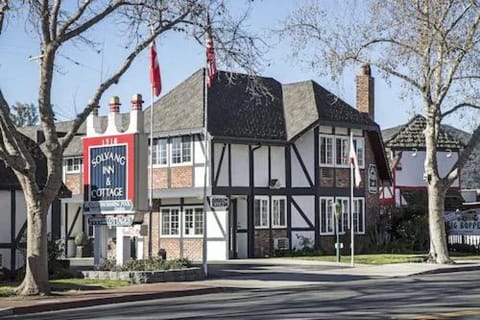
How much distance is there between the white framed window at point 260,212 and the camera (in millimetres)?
39719

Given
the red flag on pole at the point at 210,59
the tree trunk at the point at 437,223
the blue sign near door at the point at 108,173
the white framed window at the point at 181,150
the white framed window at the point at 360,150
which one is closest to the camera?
the red flag on pole at the point at 210,59

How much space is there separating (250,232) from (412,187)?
15446 millimetres

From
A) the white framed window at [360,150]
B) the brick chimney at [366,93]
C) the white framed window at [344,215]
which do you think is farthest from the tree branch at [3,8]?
the brick chimney at [366,93]

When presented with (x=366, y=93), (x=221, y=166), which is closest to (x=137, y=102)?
(x=221, y=166)

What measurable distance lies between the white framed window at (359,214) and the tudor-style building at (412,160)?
17.3 ft

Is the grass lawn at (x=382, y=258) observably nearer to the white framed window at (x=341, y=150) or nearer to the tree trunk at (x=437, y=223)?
the tree trunk at (x=437, y=223)

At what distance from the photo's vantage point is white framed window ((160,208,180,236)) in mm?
40125

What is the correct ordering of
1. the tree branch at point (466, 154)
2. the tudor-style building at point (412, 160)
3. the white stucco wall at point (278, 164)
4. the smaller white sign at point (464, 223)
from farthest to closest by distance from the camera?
the tudor-style building at point (412, 160), the smaller white sign at point (464, 223), the white stucco wall at point (278, 164), the tree branch at point (466, 154)

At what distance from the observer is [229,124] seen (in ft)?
128

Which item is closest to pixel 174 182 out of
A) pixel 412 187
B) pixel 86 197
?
pixel 86 197

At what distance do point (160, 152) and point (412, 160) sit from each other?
18159mm

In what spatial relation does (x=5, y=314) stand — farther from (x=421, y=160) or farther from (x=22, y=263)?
(x=421, y=160)

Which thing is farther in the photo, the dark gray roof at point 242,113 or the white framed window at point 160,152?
the white framed window at point 160,152

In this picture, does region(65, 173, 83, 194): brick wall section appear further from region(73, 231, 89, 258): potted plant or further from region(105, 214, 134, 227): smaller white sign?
region(105, 214, 134, 227): smaller white sign
